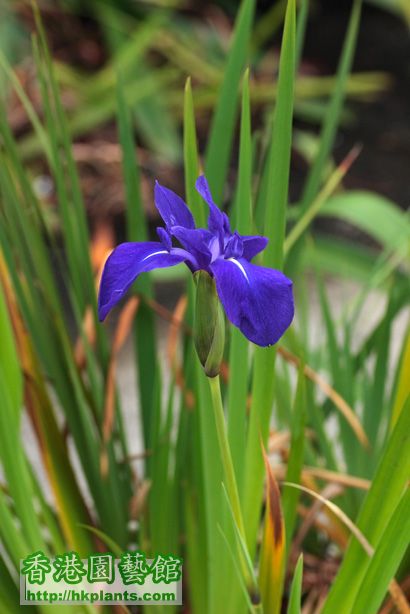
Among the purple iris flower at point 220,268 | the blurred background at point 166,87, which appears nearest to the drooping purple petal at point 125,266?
the purple iris flower at point 220,268

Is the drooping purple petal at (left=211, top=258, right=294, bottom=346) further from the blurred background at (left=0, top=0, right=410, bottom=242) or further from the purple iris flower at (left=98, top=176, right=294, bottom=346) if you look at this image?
the blurred background at (left=0, top=0, right=410, bottom=242)

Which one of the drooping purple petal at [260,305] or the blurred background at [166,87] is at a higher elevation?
the blurred background at [166,87]

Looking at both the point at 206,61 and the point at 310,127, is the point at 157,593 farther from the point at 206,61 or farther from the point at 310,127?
the point at 310,127

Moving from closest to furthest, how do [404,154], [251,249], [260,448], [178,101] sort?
1. [251,249]
2. [260,448]
3. [178,101]
4. [404,154]

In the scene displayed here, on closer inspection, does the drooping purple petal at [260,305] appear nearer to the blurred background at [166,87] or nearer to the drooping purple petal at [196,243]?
the drooping purple petal at [196,243]

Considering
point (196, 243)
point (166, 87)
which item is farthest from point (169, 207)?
point (166, 87)

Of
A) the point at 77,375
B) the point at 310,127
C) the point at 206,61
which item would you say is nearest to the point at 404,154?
the point at 310,127

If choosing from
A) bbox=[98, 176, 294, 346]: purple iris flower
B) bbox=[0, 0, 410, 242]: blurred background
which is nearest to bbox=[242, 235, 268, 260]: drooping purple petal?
bbox=[98, 176, 294, 346]: purple iris flower

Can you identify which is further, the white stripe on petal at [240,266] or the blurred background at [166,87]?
the blurred background at [166,87]

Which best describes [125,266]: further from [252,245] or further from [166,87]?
[166,87]
